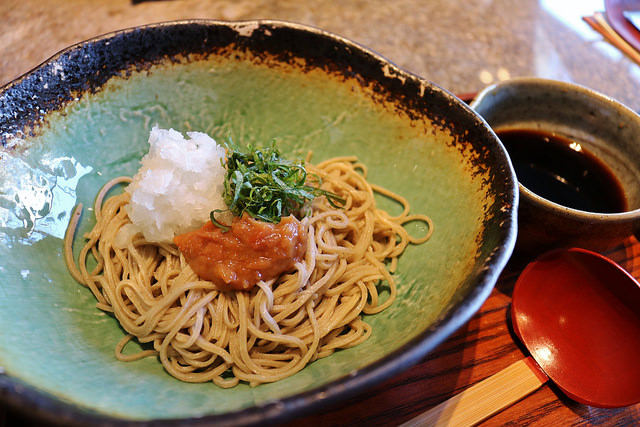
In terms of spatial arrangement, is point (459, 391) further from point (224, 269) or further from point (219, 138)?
point (219, 138)

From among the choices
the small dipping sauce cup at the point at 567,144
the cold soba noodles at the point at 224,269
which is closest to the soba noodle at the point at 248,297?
the cold soba noodles at the point at 224,269

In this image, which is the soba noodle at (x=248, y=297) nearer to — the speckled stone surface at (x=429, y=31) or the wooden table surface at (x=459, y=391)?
the wooden table surface at (x=459, y=391)

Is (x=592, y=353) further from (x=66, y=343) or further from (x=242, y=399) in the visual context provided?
(x=66, y=343)

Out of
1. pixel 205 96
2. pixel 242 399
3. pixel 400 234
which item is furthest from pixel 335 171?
pixel 242 399

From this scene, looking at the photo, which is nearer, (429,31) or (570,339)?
(570,339)

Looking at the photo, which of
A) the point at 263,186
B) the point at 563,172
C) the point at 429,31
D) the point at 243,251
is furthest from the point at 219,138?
the point at 429,31
